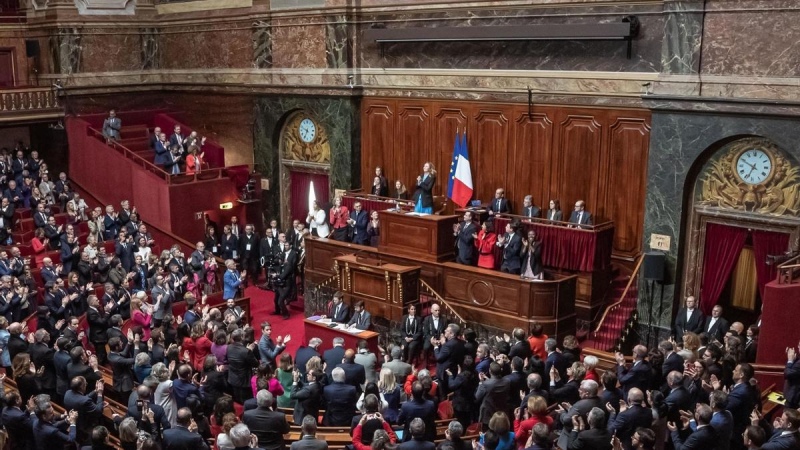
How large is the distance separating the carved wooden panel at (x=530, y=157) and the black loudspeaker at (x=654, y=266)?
2.67 metres

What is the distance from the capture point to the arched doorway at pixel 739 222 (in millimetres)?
11578

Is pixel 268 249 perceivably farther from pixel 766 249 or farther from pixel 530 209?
pixel 766 249

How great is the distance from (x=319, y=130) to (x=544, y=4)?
660 centimetres

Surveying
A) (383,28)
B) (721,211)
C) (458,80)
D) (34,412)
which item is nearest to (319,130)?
(383,28)

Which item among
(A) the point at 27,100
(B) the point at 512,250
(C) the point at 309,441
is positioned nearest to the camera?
A: (C) the point at 309,441

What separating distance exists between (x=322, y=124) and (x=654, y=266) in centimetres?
872

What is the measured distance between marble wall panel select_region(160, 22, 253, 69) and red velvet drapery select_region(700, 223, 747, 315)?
12.1 m

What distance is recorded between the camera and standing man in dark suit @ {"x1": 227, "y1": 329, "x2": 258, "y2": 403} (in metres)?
9.63

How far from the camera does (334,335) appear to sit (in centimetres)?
1218

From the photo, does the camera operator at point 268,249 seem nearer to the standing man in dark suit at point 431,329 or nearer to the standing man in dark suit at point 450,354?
the standing man in dark suit at point 431,329

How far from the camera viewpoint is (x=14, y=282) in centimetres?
1277

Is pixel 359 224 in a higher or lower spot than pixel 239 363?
higher

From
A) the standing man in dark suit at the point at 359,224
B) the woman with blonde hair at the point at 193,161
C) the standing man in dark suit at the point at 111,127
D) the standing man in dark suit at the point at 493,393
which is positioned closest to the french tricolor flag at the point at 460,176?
the standing man in dark suit at the point at 359,224

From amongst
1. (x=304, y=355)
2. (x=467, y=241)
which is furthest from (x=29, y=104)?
(x=304, y=355)
